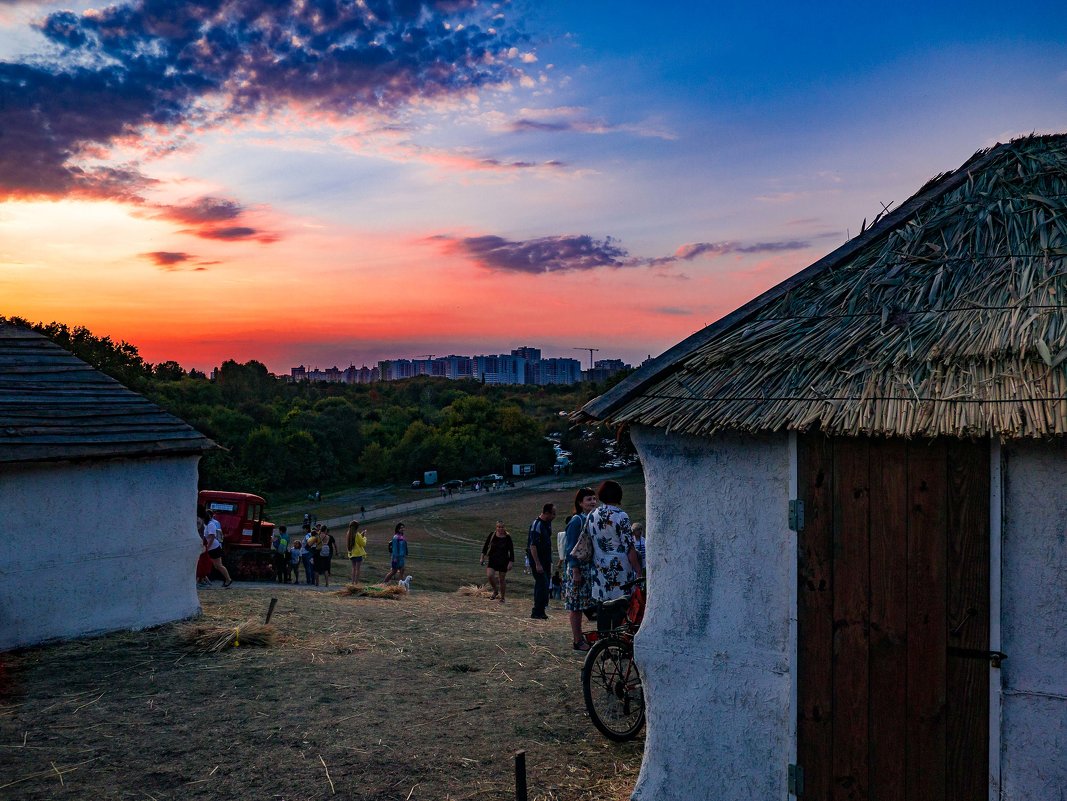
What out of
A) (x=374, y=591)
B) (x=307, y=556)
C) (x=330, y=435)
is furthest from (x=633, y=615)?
(x=330, y=435)

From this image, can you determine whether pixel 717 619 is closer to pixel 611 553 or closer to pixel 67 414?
pixel 611 553

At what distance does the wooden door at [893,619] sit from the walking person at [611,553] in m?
2.76

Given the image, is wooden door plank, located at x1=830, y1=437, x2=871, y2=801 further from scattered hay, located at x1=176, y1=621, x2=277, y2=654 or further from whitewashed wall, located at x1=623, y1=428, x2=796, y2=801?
scattered hay, located at x1=176, y1=621, x2=277, y2=654

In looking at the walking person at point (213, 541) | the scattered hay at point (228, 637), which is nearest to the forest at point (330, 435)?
the walking person at point (213, 541)

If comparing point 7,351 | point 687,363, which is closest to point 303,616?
point 7,351

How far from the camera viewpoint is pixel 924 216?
19.9ft

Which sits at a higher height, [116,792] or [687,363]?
[687,363]

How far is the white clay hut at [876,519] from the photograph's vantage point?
4.66 m

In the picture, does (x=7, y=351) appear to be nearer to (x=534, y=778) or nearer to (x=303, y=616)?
(x=303, y=616)

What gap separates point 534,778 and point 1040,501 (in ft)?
13.2

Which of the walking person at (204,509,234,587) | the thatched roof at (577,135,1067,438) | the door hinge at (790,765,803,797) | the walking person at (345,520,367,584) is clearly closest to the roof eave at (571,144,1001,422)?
the thatched roof at (577,135,1067,438)

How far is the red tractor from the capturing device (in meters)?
21.9

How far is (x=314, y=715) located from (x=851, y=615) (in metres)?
5.24

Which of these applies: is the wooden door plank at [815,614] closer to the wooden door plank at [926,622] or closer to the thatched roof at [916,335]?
the thatched roof at [916,335]
